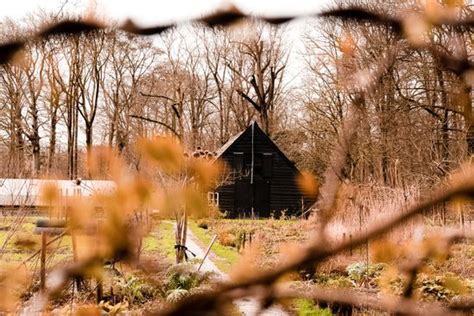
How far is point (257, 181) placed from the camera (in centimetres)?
2116

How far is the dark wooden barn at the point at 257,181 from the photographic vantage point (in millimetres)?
20594

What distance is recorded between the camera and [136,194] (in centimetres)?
41

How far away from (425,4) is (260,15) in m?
→ 0.12

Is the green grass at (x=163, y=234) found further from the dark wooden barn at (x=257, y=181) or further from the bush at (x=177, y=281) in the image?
the dark wooden barn at (x=257, y=181)

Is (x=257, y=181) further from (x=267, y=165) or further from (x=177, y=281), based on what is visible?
(x=177, y=281)

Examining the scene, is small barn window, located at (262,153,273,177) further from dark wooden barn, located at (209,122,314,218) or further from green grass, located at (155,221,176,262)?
green grass, located at (155,221,176,262)

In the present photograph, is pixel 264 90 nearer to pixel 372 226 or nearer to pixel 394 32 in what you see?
pixel 394 32

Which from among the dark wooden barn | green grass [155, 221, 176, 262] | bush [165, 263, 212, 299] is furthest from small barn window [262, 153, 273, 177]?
green grass [155, 221, 176, 262]

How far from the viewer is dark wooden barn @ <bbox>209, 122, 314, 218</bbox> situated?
20594 millimetres

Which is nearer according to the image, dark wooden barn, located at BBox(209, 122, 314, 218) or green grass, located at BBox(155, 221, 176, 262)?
green grass, located at BBox(155, 221, 176, 262)

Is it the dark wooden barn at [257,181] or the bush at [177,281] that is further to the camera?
the dark wooden barn at [257,181]

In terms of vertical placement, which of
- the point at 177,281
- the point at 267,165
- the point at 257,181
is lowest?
the point at 177,281

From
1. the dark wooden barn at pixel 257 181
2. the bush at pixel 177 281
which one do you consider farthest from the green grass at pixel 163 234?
the dark wooden barn at pixel 257 181

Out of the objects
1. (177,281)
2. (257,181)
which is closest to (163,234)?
(177,281)
